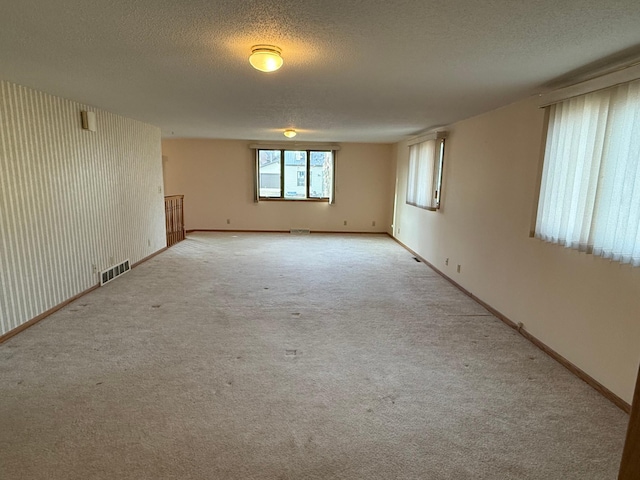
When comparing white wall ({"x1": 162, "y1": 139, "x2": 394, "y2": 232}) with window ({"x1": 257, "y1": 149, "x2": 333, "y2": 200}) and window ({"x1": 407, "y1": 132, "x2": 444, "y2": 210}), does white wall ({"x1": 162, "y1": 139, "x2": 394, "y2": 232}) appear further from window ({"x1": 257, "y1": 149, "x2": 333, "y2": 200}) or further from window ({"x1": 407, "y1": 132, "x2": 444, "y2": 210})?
window ({"x1": 407, "y1": 132, "x2": 444, "y2": 210})

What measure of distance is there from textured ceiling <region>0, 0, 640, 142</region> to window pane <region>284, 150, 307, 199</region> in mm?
4995

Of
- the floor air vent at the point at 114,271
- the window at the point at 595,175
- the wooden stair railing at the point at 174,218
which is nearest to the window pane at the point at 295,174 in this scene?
the wooden stair railing at the point at 174,218

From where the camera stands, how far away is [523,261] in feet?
10.9

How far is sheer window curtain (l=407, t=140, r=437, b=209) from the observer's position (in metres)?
5.62

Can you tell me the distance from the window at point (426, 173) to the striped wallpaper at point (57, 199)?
184 inches

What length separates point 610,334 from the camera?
7.75 ft

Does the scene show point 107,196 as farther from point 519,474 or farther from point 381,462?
point 519,474

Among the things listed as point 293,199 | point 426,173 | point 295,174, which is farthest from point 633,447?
point 295,174

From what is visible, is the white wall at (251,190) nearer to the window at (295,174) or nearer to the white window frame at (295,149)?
the white window frame at (295,149)

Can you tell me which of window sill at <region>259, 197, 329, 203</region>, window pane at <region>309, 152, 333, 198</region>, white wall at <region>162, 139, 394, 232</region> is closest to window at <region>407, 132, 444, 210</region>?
white wall at <region>162, 139, 394, 232</region>

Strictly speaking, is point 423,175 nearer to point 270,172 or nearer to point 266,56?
point 270,172

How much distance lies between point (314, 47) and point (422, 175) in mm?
4398

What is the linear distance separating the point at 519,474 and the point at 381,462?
67 centimetres

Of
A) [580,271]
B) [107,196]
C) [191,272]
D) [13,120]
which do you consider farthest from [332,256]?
[13,120]
